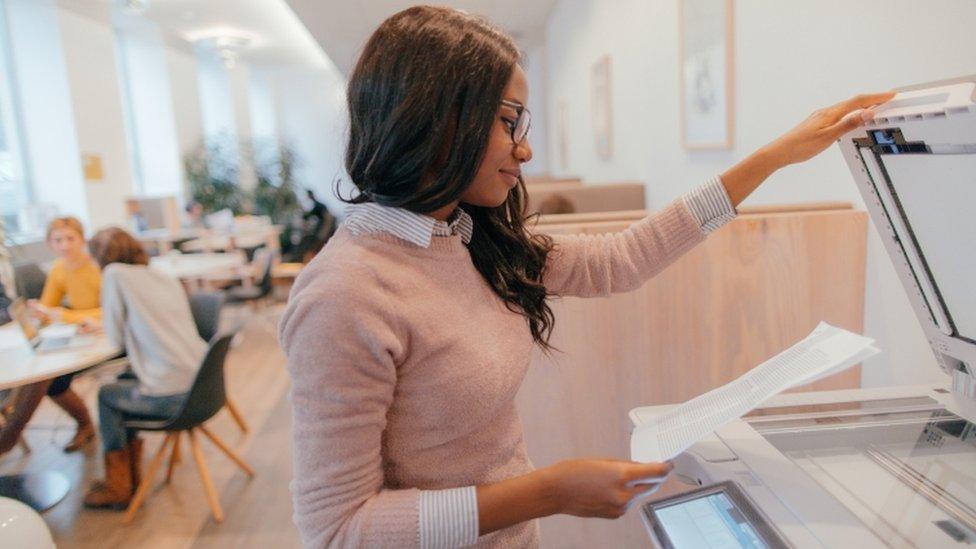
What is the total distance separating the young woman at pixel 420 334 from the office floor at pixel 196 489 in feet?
6.32

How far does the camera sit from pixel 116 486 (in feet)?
9.09

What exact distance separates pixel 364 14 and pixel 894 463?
5.50 metres

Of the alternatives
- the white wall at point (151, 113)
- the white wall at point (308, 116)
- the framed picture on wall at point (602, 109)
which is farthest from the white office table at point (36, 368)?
the white wall at point (308, 116)

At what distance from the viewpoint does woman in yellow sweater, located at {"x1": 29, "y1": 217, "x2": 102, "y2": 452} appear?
3.31m

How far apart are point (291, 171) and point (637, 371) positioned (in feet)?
28.1

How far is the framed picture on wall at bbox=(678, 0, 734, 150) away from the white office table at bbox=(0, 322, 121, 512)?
248cm

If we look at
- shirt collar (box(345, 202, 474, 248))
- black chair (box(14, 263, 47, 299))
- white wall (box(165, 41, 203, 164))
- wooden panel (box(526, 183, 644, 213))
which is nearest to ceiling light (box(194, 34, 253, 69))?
white wall (box(165, 41, 203, 164))

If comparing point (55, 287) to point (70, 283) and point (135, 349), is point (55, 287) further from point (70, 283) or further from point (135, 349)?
point (135, 349)

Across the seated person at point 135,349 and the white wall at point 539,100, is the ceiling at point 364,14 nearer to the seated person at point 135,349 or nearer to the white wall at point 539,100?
the white wall at point 539,100

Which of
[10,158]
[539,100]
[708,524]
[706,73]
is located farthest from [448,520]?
[539,100]

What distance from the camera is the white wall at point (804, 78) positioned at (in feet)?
4.08

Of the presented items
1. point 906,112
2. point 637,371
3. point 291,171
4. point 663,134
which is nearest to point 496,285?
point 906,112

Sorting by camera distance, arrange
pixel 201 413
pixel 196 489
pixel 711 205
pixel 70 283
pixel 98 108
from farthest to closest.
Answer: pixel 98 108 < pixel 70 283 < pixel 196 489 < pixel 201 413 < pixel 711 205

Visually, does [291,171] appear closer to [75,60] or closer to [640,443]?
[75,60]
